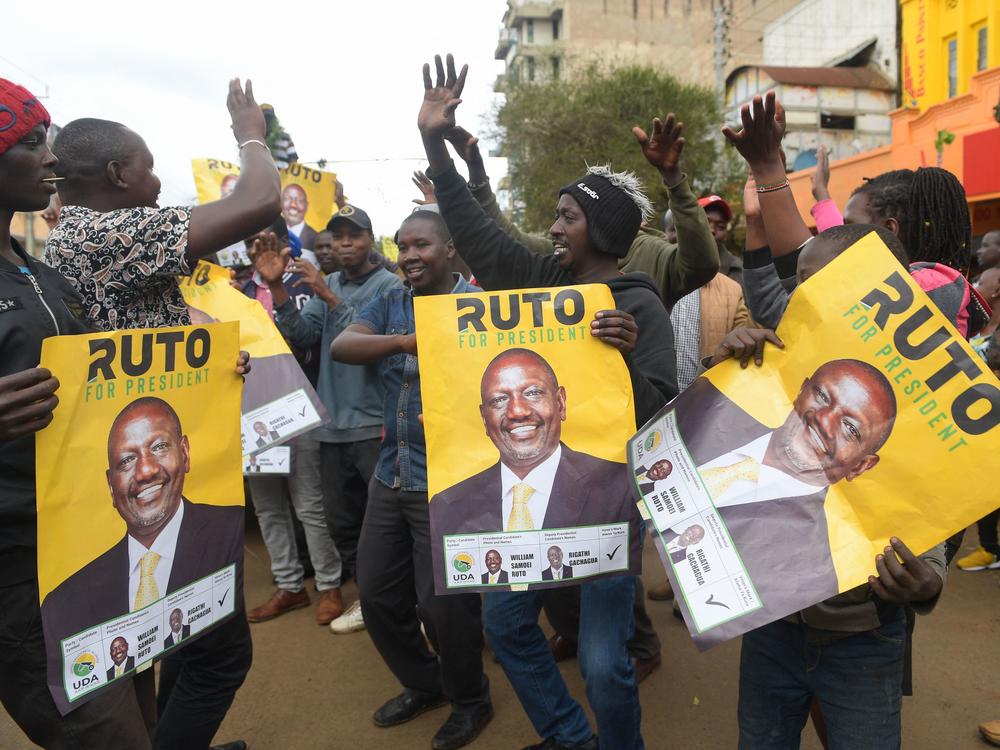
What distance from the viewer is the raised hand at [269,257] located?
12.3ft

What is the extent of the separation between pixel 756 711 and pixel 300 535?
12.6ft

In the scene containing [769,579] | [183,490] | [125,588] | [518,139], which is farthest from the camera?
[518,139]

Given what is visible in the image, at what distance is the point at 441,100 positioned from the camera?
8.36ft

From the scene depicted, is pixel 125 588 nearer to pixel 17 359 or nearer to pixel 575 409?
pixel 17 359

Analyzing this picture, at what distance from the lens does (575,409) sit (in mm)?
1982

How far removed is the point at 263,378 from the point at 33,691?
1.88 metres

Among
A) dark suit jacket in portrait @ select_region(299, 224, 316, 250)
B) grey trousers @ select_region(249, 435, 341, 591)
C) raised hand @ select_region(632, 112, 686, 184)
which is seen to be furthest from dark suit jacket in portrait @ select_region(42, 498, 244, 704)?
dark suit jacket in portrait @ select_region(299, 224, 316, 250)

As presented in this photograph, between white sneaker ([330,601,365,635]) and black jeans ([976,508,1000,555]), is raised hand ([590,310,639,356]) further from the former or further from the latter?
black jeans ([976,508,1000,555])

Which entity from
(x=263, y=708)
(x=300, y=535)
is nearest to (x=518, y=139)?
(x=300, y=535)

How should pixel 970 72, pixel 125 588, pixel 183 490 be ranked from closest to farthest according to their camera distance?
1. pixel 125 588
2. pixel 183 490
3. pixel 970 72

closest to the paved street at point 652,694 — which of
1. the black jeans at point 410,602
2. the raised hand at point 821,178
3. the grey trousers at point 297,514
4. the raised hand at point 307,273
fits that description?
the black jeans at point 410,602

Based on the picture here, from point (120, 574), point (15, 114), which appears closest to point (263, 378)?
point (120, 574)

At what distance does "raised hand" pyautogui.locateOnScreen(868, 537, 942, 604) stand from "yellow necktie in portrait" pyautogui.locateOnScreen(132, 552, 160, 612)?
5.78 feet

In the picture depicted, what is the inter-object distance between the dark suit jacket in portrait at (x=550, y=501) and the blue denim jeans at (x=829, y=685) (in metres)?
0.56
